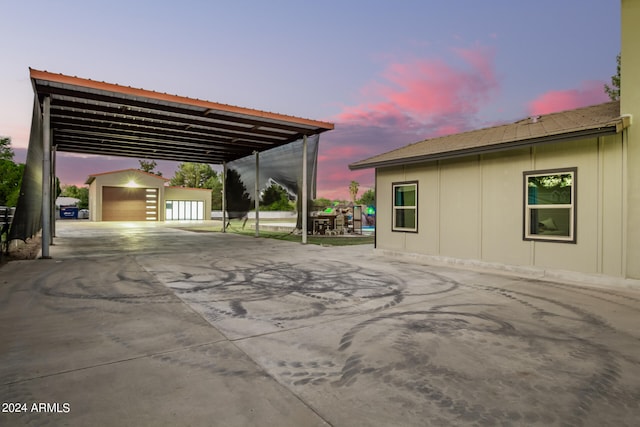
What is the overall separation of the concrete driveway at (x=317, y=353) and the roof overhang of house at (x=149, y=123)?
209 inches

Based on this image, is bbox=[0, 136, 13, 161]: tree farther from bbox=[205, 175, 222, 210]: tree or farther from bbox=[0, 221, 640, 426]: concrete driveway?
bbox=[0, 221, 640, 426]: concrete driveway

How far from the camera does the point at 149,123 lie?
1234 centimetres

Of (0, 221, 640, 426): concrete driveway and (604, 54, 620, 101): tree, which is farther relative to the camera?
(604, 54, 620, 101): tree

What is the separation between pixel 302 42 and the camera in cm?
2281

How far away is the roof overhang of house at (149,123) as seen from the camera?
8.95 meters

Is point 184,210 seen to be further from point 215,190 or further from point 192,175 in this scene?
point 192,175

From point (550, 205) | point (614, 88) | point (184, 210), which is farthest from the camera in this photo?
point (184, 210)

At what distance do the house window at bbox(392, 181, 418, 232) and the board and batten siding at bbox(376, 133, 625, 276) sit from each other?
143 mm

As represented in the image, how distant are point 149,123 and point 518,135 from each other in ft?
38.9

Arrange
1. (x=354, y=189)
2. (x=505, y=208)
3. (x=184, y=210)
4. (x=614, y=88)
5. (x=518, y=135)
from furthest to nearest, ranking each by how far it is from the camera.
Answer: (x=354, y=189) < (x=184, y=210) < (x=614, y=88) < (x=505, y=208) < (x=518, y=135)

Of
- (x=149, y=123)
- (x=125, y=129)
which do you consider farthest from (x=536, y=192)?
(x=125, y=129)

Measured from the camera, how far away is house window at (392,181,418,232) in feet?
29.7

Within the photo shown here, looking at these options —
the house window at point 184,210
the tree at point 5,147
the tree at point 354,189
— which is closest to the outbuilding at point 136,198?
the house window at point 184,210

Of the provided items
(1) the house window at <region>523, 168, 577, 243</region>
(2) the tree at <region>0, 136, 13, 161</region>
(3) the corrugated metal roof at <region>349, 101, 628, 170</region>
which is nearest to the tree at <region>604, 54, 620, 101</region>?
(3) the corrugated metal roof at <region>349, 101, 628, 170</region>
